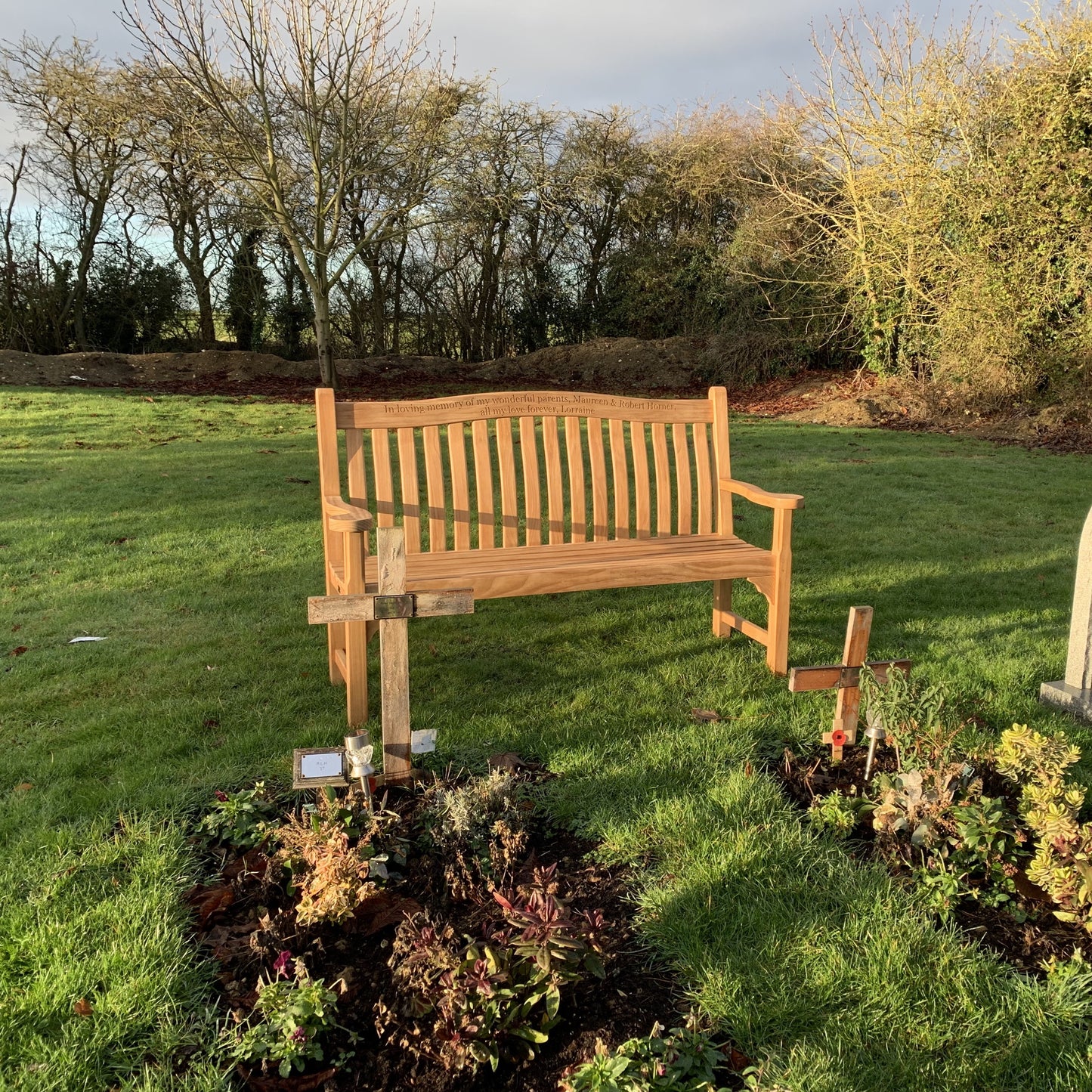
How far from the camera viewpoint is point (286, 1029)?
6.19 feet

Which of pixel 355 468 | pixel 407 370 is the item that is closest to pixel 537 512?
pixel 355 468

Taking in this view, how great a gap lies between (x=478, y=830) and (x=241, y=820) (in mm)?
733

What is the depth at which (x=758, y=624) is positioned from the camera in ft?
16.1

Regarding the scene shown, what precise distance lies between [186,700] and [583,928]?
230 cm

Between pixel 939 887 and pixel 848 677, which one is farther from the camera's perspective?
pixel 848 677

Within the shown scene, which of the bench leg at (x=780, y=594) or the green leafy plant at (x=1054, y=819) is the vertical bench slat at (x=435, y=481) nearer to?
the bench leg at (x=780, y=594)

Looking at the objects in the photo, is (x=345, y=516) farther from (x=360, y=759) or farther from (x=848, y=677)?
(x=848, y=677)

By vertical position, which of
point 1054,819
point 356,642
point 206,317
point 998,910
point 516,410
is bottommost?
point 998,910

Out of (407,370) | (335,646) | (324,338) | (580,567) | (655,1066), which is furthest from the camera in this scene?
(407,370)

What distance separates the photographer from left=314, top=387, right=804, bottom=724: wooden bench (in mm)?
3689

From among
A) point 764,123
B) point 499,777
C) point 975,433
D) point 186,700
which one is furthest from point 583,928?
point 764,123

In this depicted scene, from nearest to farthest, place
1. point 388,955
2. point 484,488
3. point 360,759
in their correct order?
1. point 388,955
2. point 360,759
3. point 484,488

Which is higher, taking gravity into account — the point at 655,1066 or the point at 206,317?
the point at 206,317

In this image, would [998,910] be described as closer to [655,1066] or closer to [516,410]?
[655,1066]
